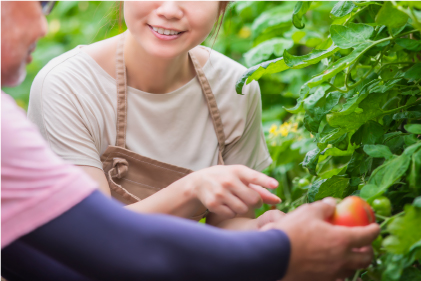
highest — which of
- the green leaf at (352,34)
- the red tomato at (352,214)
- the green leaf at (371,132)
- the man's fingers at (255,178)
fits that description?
the green leaf at (352,34)

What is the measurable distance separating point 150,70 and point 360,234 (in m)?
0.74

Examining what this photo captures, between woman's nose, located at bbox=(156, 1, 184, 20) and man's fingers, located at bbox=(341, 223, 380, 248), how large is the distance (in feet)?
2.00

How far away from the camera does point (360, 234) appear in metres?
0.69

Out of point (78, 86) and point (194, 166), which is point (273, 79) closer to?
point (194, 166)

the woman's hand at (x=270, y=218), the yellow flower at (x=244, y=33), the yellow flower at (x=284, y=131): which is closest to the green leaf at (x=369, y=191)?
the woman's hand at (x=270, y=218)

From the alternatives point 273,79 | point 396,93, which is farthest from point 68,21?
point 396,93

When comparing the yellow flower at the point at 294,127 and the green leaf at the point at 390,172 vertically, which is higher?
the green leaf at the point at 390,172

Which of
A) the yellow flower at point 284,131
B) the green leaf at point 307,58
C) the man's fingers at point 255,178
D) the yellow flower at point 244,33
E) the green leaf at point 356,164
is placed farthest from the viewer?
the yellow flower at point 244,33

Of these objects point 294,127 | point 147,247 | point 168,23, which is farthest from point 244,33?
point 147,247

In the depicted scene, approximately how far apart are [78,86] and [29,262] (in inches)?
20.3

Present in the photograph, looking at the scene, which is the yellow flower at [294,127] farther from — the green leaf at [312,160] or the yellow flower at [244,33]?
the yellow flower at [244,33]

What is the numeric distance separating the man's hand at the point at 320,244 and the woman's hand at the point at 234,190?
0.44 ft

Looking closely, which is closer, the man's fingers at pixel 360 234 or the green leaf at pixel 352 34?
the man's fingers at pixel 360 234

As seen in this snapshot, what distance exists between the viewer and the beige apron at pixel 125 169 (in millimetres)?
1214
